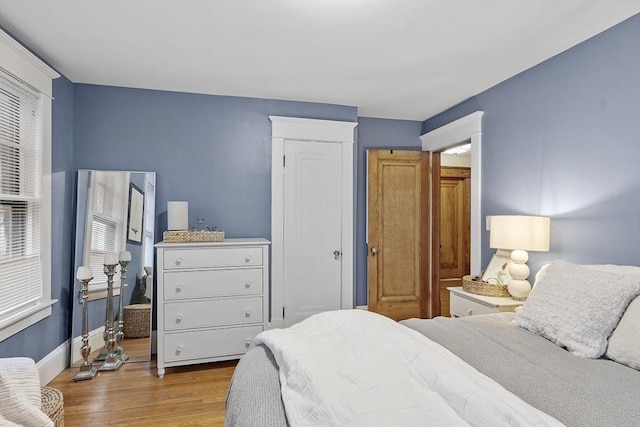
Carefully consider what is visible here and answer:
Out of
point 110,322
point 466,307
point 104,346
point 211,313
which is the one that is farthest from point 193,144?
point 466,307

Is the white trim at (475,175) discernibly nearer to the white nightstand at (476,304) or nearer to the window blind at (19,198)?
the white nightstand at (476,304)

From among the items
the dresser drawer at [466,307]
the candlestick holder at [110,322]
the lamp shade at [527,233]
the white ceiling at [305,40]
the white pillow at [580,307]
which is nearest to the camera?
the white pillow at [580,307]

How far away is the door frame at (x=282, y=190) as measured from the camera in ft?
11.4

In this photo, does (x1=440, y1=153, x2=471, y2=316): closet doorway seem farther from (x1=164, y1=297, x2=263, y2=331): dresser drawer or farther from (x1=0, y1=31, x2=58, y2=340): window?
(x1=0, y1=31, x2=58, y2=340): window

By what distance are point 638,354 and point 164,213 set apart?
11.0ft

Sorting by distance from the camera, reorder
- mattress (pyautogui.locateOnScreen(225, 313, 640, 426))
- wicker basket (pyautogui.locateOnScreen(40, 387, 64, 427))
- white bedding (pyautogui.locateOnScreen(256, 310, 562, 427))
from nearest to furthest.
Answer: white bedding (pyautogui.locateOnScreen(256, 310, 562, 427)), mattress (pyautogui.locateOnScreen(225, 313, 640, 426)), wicker basket (pyautogui.locateOnScreen(40, 387, 64, 427))

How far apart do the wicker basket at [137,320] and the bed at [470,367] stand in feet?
6.37

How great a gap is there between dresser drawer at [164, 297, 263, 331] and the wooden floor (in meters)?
0.39

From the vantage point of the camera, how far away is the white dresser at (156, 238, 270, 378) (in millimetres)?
2826

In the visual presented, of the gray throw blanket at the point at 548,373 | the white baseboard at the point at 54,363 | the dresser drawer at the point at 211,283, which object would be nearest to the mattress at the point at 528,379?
the gray throw blanket at the point at 548,373

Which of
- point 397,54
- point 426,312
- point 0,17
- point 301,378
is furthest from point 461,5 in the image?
point 426,312

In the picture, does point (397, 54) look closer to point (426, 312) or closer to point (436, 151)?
point (436, 151)

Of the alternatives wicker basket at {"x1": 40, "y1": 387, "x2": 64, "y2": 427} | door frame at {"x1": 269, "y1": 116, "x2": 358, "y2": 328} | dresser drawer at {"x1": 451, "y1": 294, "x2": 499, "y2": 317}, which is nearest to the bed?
dresser drawer at {"x1": 451, "y1": 294, "x2": 499, "y2": 317}

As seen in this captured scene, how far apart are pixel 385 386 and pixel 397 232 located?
10.1ft
